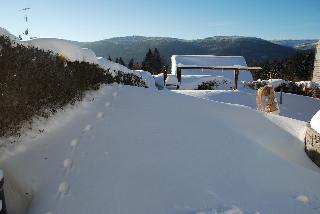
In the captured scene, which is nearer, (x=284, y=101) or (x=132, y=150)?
(x=132, y=150)

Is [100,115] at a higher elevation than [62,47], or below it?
below

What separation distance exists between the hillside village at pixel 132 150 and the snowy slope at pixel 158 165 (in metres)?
0.01

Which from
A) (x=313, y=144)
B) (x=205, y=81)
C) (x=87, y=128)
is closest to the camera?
(x=87, y=128)

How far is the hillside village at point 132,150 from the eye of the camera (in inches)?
169

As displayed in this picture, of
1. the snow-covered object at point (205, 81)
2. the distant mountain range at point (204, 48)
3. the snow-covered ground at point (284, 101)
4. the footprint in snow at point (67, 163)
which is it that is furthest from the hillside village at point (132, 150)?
the distant mountain range at point (204, 48)

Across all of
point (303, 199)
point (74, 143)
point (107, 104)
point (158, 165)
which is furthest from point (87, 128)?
point (303, 199)

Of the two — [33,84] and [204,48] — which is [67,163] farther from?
[204,48]

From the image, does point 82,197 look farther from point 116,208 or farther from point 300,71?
point 300,71

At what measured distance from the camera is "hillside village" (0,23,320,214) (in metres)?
4.29

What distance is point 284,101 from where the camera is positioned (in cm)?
1450

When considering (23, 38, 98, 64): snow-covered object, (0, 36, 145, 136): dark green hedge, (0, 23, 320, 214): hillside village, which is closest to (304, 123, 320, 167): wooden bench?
(0, 23, 320, 214): hillside village

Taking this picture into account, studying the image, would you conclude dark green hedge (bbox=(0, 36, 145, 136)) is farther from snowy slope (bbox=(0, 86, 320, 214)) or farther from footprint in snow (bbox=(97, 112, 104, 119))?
footprint in snow (bbox=(97, 112, 104, 119))

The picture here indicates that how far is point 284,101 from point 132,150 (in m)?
10.4

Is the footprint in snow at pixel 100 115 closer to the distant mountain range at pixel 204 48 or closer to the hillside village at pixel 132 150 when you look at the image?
the hillside village at pixel 132 150
